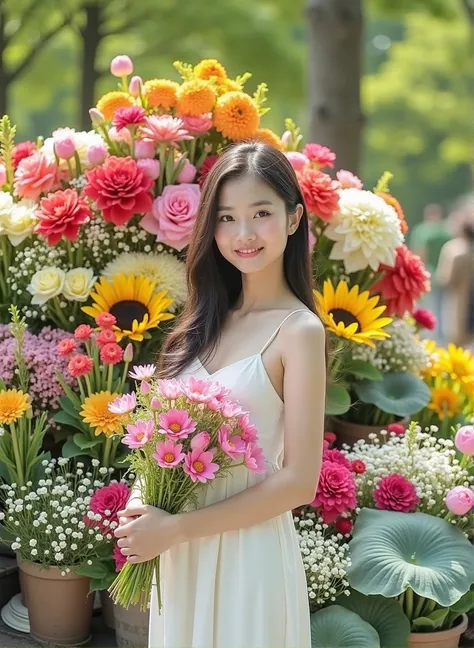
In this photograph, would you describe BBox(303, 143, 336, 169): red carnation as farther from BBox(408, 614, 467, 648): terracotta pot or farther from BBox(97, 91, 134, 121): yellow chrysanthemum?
BBox(408, 614, 467, 648): terracotta pot

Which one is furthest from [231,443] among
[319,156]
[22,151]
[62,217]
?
[22,151]

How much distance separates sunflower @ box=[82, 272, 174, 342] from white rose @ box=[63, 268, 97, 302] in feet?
0.10

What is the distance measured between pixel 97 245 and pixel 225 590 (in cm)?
169

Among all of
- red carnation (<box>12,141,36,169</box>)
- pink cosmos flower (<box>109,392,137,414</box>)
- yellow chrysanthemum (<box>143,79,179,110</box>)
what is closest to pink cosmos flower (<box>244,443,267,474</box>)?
pink cosmos flower (<box>109,392,137,414</box>)

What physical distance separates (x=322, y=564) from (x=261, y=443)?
0.78 metres

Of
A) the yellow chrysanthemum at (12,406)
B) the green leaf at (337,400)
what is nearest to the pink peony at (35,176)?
the yellow chrysanthemum at (12,406)

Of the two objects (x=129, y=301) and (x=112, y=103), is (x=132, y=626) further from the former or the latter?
(x=112, y=103)

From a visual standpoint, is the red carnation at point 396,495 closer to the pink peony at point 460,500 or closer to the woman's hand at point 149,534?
the pink peony at point 460,500

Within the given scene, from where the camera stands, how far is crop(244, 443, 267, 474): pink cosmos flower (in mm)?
2117

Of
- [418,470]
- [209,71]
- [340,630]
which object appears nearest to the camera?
[340,630]

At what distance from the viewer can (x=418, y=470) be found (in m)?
3.32

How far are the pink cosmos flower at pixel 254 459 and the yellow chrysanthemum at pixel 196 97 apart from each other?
1.75 m

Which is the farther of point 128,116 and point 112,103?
point 112,103

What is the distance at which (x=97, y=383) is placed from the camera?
3.15 metres
